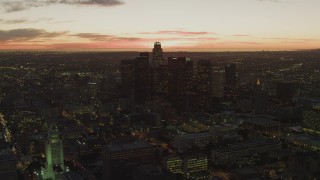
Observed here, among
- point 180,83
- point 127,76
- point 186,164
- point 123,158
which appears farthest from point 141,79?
point 123,158

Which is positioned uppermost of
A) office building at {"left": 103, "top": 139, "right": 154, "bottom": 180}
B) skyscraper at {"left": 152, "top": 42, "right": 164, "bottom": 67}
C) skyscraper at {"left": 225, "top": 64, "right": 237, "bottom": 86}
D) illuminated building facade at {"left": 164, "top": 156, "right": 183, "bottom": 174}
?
skyscraper at {"left": 152, "top": 42, "right": 164, "bottom": 67}

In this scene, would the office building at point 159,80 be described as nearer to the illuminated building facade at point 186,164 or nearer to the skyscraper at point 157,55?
the skyscraper at point 157,55

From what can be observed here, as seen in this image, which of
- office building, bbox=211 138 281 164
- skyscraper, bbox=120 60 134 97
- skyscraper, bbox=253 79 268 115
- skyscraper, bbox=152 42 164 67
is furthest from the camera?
skyscraper, bbox=152 42 164 67

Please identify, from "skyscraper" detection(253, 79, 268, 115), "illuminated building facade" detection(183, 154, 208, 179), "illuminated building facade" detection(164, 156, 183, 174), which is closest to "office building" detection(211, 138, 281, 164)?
"illuminated building facade" detection(183, 154, 208, 179)

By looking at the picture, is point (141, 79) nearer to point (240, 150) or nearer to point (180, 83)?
point (180, 83)

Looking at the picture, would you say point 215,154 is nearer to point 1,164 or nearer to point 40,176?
point 40,176

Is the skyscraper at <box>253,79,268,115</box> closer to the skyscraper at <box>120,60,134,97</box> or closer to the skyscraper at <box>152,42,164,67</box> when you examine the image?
the skyscraper at <box>120,60,134,97</box>

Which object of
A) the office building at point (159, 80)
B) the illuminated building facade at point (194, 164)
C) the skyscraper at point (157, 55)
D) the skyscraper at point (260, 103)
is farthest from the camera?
the skyscraper at point (157, 55)

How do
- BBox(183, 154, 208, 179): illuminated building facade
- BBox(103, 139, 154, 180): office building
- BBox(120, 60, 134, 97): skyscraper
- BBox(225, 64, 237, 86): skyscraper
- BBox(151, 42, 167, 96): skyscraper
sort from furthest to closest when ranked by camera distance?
BBox(225, 64, 237, 86): skyscraper, BBox(120, 60, 134, 97): skyscraper, BBox(151, 42, 167, 96): skyscraper, BBox(183, 154, 208, 179): illuminated building facade, BBox(103, 139, 154, 180): office building

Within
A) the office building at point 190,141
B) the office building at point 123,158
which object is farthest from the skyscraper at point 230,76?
the office building at point 123,158

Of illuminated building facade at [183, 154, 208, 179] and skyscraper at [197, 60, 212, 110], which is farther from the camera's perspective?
skyscraper at [197, 60, 212, 110]
